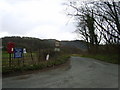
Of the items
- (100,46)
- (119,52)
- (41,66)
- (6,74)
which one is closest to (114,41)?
(119,52)

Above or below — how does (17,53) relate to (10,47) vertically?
below

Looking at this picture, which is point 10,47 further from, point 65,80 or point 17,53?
point 65,80

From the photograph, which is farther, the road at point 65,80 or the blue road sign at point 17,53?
the blue road sign at point 17,53

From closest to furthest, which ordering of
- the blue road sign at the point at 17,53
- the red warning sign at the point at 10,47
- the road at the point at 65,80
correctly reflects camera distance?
the road at the point at 65,80, the red warning sign at the point at 10,47, the blue road sign at the point at 17,53

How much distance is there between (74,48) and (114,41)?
57.0 m

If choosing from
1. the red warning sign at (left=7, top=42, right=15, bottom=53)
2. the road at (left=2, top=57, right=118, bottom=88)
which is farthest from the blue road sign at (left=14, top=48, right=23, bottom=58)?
the road at (left=2, top=57, right=118, bottom=88)

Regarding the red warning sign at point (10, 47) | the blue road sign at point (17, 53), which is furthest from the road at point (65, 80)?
the blue road sign at point (17, 53)

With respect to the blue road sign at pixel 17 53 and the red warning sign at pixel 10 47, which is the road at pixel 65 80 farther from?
the blue road sign at pixel 17 53

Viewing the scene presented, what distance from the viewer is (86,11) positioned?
31188 millimetres

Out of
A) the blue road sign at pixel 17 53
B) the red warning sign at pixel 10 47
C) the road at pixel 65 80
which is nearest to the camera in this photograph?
the road at pixel 65 80

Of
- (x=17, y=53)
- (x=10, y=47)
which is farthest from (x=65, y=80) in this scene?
(x=17, y=53)

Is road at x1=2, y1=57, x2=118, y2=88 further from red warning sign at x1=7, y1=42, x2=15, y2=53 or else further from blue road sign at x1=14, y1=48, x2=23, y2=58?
blue road sign at x1=14, y1=48, x2=23, y2=58

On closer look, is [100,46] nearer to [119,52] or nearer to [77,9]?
[77,9]

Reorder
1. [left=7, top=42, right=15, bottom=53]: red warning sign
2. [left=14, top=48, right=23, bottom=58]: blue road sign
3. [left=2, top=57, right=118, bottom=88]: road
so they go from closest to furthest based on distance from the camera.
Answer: [left=2, top=57, right=118, bottom=88]: road
[left=7, top=42, right=15, bottom=53]: red warning sign
[left=14, top=48, right=23, bottom=58]: blue road sign
